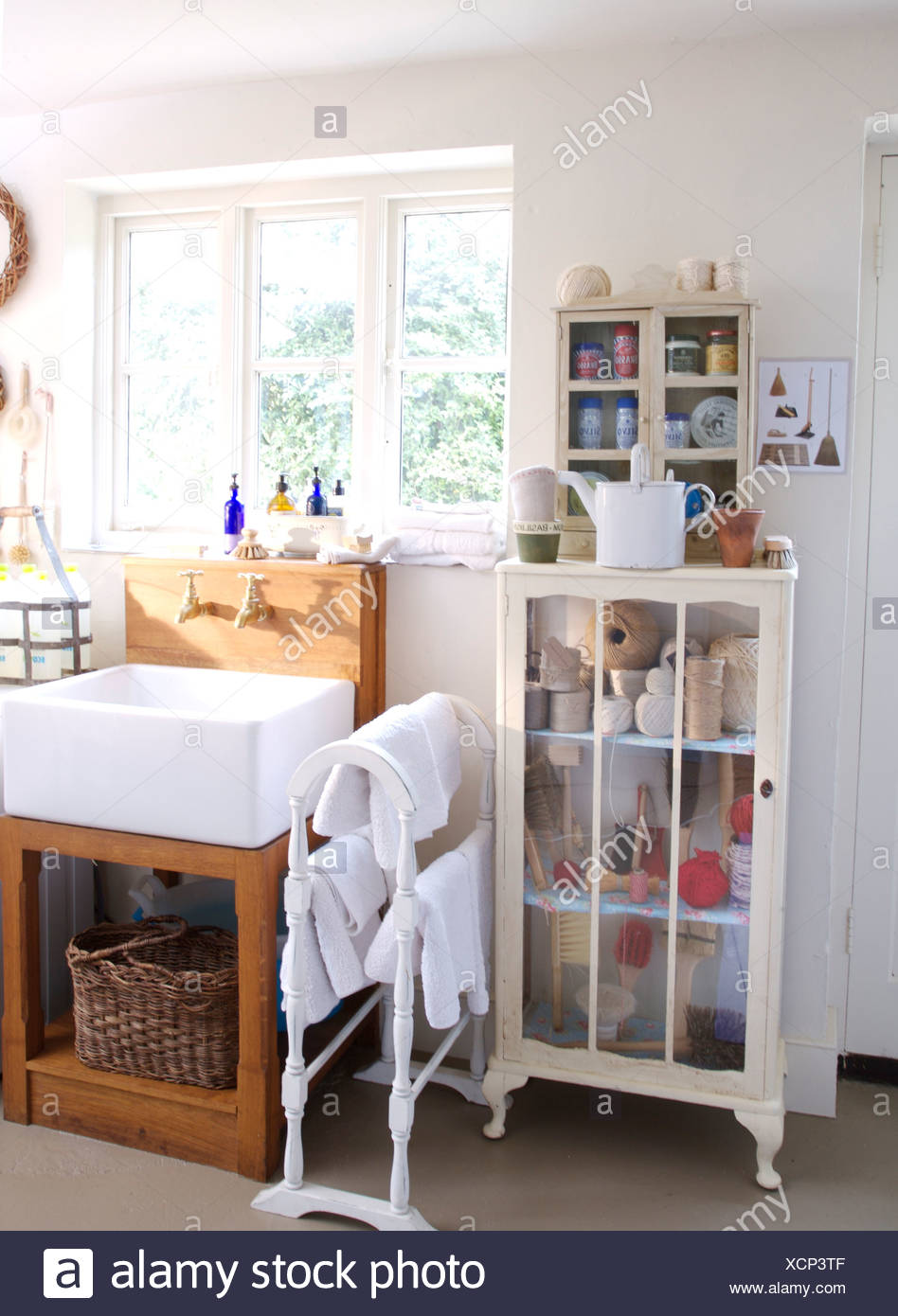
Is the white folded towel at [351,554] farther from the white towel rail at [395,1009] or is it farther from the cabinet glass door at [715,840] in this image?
the cabinet glass door at [715,840]

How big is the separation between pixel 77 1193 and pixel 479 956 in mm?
916

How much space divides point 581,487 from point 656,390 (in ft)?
0.84

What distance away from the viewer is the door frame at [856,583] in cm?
243

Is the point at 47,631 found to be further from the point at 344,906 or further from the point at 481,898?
the point at 481,898

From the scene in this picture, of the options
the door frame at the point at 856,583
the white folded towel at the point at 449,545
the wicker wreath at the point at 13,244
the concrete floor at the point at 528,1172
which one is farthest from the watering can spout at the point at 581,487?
the wicker wreath at the point at 13,244

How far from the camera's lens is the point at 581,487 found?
2182 millimetres

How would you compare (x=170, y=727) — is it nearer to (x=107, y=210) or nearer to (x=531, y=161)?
(x=531, y=161)

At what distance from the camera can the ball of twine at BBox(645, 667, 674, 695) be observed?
6.89ft

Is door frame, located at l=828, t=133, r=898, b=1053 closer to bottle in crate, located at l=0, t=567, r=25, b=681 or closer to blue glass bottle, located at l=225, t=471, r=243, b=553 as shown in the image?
blue glass bottle, located at l=225, t=471, r=243, b=553

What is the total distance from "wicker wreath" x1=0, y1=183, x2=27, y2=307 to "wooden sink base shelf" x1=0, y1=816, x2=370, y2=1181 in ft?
5.04

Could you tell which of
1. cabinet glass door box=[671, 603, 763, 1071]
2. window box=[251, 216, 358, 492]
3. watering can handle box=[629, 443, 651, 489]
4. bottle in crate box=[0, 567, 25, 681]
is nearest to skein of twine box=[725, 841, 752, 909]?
cabinet glass door box=[671, 603, 763, 1071]

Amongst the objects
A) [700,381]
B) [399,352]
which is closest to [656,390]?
[700,381]

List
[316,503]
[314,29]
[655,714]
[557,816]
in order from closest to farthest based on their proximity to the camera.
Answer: [655,714] → [557,816] → [314,29] → [316,503]

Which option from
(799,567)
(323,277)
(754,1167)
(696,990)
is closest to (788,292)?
(799,567)
